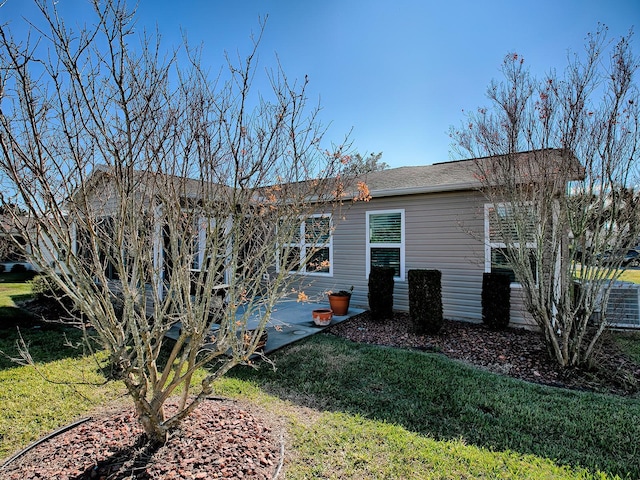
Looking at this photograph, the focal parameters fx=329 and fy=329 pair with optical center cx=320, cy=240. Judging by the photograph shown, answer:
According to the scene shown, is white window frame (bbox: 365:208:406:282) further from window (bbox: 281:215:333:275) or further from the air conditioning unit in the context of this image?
the air conditioning unit

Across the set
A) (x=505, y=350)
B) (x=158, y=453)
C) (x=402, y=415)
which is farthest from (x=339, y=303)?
(x=158, y=453)

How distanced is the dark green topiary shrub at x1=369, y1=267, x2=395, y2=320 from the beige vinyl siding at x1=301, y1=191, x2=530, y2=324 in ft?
2.41

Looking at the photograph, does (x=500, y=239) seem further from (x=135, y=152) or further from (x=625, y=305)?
(x=135, y=152)

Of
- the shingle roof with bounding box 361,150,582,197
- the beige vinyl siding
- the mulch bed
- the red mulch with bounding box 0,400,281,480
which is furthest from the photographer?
the beige vinyl siding

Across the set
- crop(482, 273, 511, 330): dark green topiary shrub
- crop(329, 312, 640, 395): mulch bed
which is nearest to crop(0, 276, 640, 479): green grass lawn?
crop(329, 312, 640, 395): mulch bed

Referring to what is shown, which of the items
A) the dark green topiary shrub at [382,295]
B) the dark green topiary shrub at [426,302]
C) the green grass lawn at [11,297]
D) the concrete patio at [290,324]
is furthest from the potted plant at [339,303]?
the green grass lawn at [11,297]

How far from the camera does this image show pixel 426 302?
624cm

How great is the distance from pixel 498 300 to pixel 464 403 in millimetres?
3451

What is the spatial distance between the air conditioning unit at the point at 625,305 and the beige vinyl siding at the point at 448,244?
77.6 inches

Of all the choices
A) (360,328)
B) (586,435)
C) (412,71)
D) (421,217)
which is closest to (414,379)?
(586,435)

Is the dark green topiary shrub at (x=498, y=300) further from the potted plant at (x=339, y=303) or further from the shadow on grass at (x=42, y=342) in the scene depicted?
the shadow on grass at (x=42, y=342)

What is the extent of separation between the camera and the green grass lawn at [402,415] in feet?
8.61

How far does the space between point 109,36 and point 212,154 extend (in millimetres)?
980

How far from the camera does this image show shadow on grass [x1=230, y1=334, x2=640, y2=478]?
9.50ft
